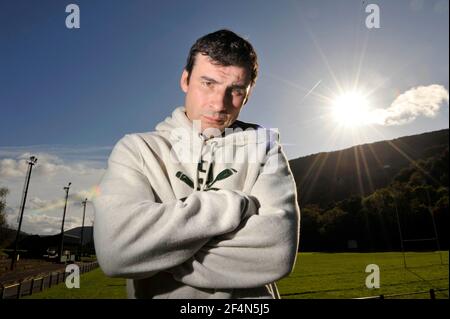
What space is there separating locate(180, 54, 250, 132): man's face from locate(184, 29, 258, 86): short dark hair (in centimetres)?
3

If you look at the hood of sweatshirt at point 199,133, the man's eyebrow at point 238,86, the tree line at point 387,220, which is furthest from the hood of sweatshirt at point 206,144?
the tree line at point 387,220

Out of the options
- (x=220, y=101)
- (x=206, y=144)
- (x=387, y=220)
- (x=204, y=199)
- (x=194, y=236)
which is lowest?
(x=194, y=236)

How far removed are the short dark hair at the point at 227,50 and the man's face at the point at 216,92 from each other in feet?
0.10

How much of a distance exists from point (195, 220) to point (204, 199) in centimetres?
10

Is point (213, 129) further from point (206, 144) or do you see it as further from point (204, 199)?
point (204, 199)

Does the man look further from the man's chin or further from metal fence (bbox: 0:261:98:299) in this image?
metal fence (bbox: 0:261:98:299)

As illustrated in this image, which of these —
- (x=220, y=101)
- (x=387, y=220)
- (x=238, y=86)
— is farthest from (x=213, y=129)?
(x=387, y=220)

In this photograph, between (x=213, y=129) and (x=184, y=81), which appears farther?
(x=184, y=81)

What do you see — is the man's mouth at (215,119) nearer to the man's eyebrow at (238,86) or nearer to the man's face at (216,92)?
the man's face at (216,92)

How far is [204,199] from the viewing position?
1.34 metres

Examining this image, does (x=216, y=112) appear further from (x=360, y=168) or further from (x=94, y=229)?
(x=360, y=168)

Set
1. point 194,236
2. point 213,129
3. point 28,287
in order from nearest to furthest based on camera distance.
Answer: point 194,236 → point 213,129 → point 28,287
